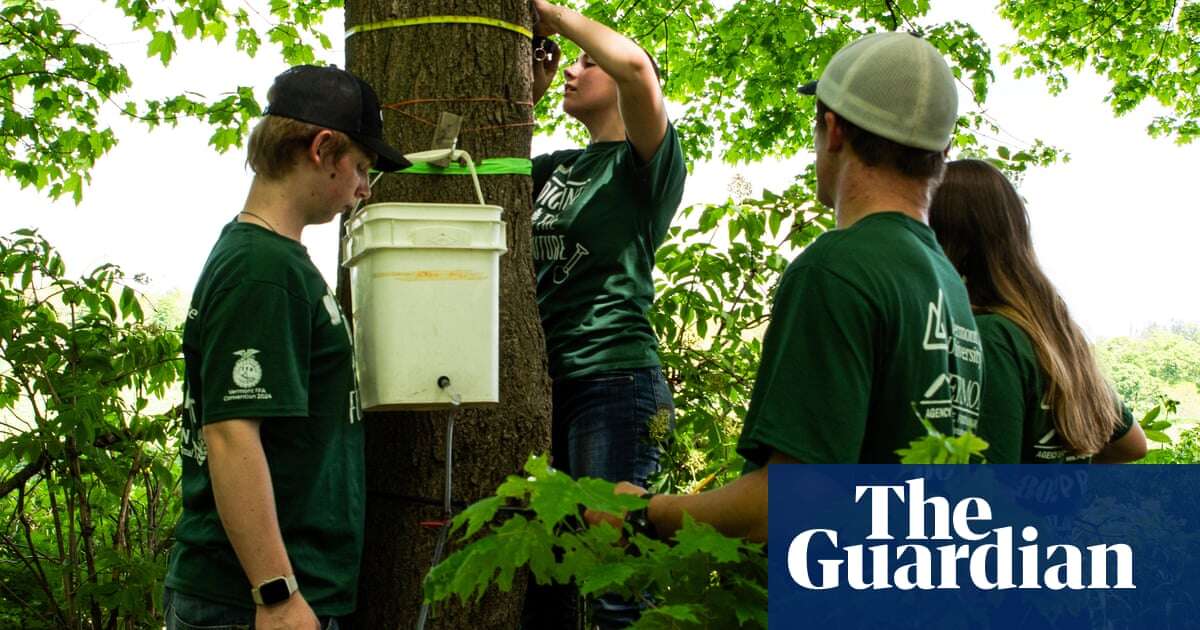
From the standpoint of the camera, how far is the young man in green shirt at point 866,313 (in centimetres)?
153

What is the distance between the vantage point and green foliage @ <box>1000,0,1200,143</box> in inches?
428

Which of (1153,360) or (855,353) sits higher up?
(1153,360)

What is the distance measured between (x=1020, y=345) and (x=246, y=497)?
156cm

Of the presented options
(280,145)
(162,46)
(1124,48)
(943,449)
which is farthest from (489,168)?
(1124,48)

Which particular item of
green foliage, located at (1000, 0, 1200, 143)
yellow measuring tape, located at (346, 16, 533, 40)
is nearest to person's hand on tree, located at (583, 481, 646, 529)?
yellow measuring tape, located at (346, 16, 533, 40)

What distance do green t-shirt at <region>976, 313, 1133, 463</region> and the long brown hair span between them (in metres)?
0.02

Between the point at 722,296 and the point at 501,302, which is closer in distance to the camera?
the point at 501,302

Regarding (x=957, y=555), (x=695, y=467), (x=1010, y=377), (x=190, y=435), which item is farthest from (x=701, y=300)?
(x=957, y=555)

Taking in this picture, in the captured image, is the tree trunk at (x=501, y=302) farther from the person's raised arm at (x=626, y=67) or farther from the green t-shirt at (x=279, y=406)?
the green t-shirt at (x=279, y=406)

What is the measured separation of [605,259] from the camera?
9.68 ft

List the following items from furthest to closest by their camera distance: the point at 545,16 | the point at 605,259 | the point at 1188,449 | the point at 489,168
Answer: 1. the point at 1188,449
2. the point at 605,259
3. the point at 545,16
4. the point at 489,168

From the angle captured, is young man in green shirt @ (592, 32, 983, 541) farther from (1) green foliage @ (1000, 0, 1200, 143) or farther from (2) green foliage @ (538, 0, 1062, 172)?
(1) green foliage @ (1000, 0, 1200, 143)

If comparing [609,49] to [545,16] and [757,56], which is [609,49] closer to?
[545,16]

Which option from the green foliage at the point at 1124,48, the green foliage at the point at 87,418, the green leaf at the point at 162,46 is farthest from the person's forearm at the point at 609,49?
the green foliage at the point at 1124,48
